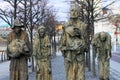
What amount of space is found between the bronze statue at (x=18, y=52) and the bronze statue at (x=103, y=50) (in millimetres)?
6232

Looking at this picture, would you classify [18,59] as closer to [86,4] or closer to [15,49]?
[15,49]

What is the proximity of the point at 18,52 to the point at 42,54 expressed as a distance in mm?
5206

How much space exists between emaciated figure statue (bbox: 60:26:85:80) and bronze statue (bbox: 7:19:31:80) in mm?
1251

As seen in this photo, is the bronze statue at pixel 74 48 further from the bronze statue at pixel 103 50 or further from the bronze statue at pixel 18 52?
the bronze statue at pixel 103 50

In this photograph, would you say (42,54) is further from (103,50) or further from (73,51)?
(73,51)

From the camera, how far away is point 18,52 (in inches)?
424

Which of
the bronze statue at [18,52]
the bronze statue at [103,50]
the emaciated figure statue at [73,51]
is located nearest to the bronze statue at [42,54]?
the bronze statue at [103,50]

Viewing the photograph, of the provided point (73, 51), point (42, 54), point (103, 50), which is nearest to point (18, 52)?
point (73, 51)

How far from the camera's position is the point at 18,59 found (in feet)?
35.8

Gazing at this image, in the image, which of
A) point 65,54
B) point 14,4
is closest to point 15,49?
point 65,54

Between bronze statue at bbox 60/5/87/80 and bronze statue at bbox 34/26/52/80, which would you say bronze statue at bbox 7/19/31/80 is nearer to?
bronze statue at bbox 60/5/87/80

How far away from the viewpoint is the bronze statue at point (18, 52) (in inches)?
425

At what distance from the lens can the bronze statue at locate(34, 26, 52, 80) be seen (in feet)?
51.8

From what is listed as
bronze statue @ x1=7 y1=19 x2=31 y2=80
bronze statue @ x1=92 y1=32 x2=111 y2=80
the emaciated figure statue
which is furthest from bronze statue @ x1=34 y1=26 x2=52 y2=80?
bronze statue @ x1=7 y1=19 x2=31 y2=80
